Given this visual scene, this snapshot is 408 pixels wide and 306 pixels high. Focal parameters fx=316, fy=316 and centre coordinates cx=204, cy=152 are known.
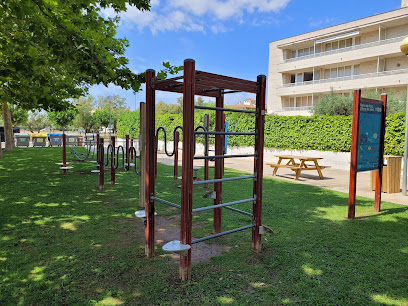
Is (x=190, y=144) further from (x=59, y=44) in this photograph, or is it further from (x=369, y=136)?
(x=369, y=136)

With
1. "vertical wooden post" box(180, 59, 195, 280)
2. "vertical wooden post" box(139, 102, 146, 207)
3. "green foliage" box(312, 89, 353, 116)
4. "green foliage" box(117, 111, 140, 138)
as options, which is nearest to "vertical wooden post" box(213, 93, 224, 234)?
"vertical wooden post" box(180, 59, 195, 280)

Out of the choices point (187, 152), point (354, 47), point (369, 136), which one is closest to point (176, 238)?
point (187, 152)

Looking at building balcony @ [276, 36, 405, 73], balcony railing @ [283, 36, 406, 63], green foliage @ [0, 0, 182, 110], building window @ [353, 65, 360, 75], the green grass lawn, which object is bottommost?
the green grass lawn

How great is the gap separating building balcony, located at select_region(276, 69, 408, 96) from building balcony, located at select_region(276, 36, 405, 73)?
1500 millimetres

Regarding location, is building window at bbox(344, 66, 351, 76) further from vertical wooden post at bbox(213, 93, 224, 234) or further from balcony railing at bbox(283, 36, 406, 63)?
vertical wooden post at bbox(213, 93, 224, 234)

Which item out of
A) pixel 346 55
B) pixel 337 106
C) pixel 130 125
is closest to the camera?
pixel 337 106

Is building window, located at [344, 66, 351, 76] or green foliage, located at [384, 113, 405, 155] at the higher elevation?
building window, located at [344, 66, 351, 76]

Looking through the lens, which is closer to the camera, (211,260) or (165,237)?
(211,260)

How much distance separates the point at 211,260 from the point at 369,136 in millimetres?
3813

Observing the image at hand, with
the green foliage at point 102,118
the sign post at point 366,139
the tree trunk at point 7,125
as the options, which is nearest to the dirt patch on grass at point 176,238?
the sign post at point 366,139

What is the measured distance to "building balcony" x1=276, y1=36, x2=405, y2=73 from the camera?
25.7 m

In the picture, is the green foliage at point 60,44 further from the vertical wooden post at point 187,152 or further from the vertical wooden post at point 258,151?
the vertical wooden post at point 187,152

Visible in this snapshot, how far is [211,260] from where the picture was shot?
354 centimetres

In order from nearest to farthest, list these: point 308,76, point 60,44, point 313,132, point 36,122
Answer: point 60,44 → point 313,132 → point 308,76 → point 36,122
